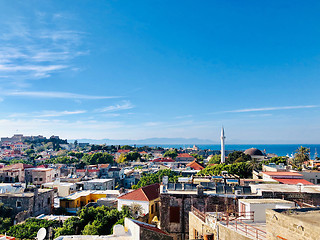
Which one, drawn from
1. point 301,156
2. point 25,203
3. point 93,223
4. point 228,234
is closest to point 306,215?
point 228,234

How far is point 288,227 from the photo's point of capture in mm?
6402

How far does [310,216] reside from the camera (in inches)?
266

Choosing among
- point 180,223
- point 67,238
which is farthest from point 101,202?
point 67,238

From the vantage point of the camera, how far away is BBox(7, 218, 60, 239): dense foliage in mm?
19033

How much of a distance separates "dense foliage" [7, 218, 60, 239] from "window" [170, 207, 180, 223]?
10190mm

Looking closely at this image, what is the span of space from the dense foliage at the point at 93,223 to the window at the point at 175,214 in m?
3.62

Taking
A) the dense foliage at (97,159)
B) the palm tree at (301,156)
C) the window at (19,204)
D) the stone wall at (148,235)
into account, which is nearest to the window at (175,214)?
the stone wall at (148,235)

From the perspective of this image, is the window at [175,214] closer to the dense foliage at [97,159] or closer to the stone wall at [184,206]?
the stone wall at [184,206]

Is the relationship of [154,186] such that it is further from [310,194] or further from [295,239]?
[295,239]

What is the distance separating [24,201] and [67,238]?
67.8 ft

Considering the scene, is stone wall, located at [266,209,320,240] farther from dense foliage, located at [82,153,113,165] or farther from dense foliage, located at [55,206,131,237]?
dense foliage, located at [82,153,113,165]

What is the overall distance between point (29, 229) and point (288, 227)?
20.0 meters

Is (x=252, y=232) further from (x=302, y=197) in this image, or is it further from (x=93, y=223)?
(x=93, y=223)

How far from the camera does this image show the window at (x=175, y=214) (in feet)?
56.5
